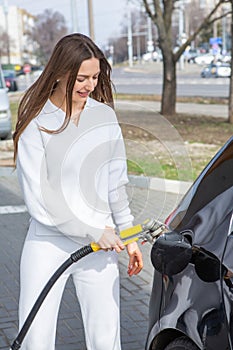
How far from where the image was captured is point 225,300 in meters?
2.55

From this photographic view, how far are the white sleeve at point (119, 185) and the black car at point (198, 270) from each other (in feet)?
0.75

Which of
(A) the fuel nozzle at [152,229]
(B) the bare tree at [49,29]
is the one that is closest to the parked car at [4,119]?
(A) the fuel nozzle at [152,229]

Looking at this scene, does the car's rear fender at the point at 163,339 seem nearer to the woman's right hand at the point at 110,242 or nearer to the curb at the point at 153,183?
the woman's right hand at the point at 110,242

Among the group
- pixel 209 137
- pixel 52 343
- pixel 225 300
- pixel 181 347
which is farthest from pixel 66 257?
pixel 209 137

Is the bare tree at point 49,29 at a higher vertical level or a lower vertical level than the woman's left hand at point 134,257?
lower

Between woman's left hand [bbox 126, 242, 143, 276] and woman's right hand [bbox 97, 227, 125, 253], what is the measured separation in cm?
11

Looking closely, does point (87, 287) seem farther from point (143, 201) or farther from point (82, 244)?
point (143, 201)

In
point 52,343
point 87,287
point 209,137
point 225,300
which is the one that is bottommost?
point 209,137

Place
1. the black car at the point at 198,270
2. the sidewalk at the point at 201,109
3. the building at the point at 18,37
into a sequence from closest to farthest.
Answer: the black car at the point at 198,270
the sidewalk at the point at 201,109
the building at the point at 18,37

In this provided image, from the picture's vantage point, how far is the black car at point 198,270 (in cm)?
260

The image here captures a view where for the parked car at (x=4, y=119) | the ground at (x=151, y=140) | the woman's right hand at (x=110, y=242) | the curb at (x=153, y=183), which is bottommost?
Result: the parked car at (x=4, y=119)

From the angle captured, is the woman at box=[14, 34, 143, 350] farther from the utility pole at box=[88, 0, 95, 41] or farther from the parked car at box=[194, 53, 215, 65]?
the parked car at box=[194, 53, 215, 65]

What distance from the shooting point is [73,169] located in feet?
9.67

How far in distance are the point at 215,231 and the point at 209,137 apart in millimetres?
12026
